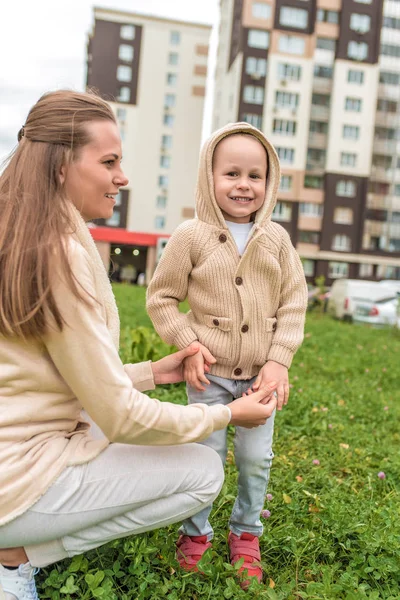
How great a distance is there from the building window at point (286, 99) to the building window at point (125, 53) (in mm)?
14212

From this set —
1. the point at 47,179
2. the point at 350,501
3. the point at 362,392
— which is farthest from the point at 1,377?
the point at 362,392

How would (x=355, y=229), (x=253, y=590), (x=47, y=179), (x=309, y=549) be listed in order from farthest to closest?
(x=355, y=229), (x=309, y=549), (x=253, y=590), (x=47, y=179)

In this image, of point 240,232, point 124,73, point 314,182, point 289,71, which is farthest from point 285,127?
point 240,232

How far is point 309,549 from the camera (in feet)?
8.97

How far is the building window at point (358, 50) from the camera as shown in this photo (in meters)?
44.2

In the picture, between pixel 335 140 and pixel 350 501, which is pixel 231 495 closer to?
pixel 350 501

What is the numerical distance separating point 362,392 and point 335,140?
40261 millimetres

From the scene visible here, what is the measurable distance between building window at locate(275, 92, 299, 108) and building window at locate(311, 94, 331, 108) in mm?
1563

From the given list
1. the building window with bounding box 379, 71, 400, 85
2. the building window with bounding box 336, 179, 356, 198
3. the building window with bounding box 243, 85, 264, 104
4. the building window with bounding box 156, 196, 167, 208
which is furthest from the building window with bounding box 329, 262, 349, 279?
the building window with bounding box 156, 196, 167, 208

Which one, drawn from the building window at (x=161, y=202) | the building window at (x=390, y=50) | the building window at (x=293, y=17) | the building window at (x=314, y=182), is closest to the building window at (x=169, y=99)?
the building window at (x=161, y=202)

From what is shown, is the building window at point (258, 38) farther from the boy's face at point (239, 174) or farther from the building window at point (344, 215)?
the boy's face at point (239, 174)

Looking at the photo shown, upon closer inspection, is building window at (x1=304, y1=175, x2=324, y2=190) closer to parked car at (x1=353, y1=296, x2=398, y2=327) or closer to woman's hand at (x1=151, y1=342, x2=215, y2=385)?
parked car at (x1=353, y1=296, x2=398, y2=327)

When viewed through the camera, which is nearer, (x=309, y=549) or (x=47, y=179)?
(x=47, y=179)

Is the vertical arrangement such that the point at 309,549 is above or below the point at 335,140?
below
